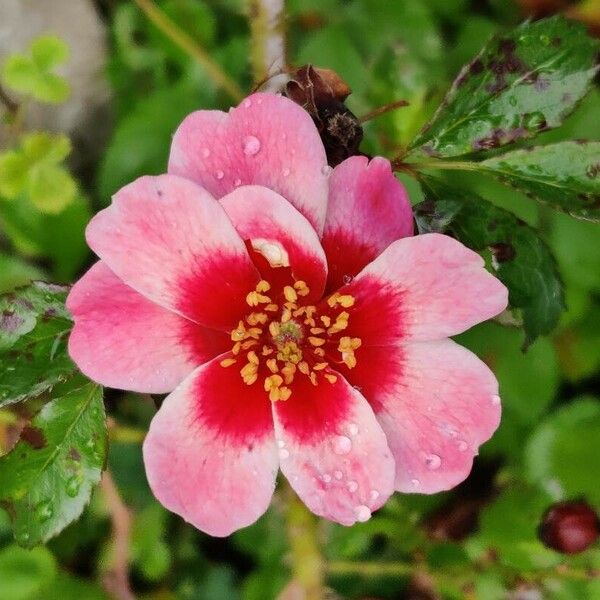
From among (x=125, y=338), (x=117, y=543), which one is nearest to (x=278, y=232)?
(x=125, y=338)

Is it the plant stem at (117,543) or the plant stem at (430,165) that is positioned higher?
the plant stem at (430,165)

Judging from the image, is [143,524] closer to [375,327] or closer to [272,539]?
[272,539]

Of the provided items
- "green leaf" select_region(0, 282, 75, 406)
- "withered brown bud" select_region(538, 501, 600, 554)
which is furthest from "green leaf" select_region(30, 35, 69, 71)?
"withered brown bud" select_region(538, 501, 600, 554)

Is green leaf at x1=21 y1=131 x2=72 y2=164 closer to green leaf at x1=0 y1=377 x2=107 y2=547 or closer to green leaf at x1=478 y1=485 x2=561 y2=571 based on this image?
green leaf at x1=0 y1=377 x2=107 y2=547

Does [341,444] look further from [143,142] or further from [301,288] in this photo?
[143,142]

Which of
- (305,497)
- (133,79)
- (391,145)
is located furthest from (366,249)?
(133,79)

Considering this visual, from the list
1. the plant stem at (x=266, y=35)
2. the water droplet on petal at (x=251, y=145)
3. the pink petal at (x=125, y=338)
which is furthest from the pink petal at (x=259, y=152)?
the plant stem at (x=266, y=35)

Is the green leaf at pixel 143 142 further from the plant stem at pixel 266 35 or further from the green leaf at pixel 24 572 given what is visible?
the green leaf at pixel 24 572

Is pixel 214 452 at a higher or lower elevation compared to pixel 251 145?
lower
